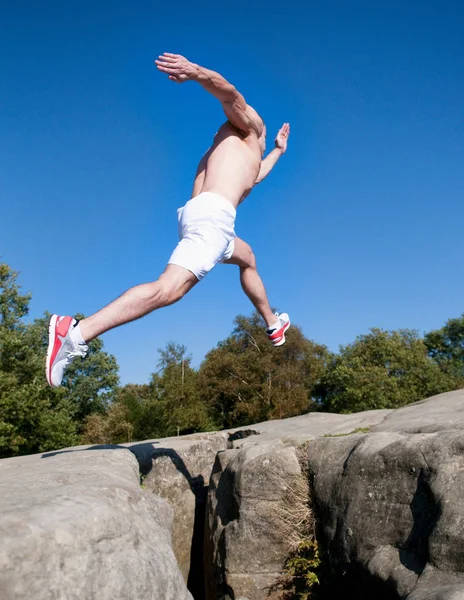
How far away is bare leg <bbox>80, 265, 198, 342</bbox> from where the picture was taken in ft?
15.2

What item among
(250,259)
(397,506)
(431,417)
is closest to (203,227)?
(250,259)

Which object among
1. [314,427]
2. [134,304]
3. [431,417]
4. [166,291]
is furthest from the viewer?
[314,427]

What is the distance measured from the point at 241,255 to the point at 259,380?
40.1 meters

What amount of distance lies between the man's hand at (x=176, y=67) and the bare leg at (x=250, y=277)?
1766 mm

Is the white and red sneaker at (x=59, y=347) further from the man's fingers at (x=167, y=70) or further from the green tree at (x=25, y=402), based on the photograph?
the green tree at (x=25, y=402)

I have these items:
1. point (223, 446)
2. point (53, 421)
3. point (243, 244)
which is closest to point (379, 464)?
point (243, 244)

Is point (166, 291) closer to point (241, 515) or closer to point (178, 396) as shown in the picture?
point (241, 515)

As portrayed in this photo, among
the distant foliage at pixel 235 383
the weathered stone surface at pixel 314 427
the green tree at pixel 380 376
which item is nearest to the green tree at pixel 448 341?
the distant foliage at pixel 235 383

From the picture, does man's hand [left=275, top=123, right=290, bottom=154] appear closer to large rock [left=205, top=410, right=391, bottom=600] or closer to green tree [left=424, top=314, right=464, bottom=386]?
large rock [left=205, top=410, right=391, bottom=600]

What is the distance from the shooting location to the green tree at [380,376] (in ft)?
132

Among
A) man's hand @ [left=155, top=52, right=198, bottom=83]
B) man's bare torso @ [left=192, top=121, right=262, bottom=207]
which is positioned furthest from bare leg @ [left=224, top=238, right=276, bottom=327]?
man's hand @ [left=155, top=52, right=198, bottom=83]

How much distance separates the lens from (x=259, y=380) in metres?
45.6

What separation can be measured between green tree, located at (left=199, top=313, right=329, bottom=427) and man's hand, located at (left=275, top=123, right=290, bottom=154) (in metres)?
36.8

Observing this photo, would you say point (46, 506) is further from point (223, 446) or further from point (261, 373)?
point (261, 373)
